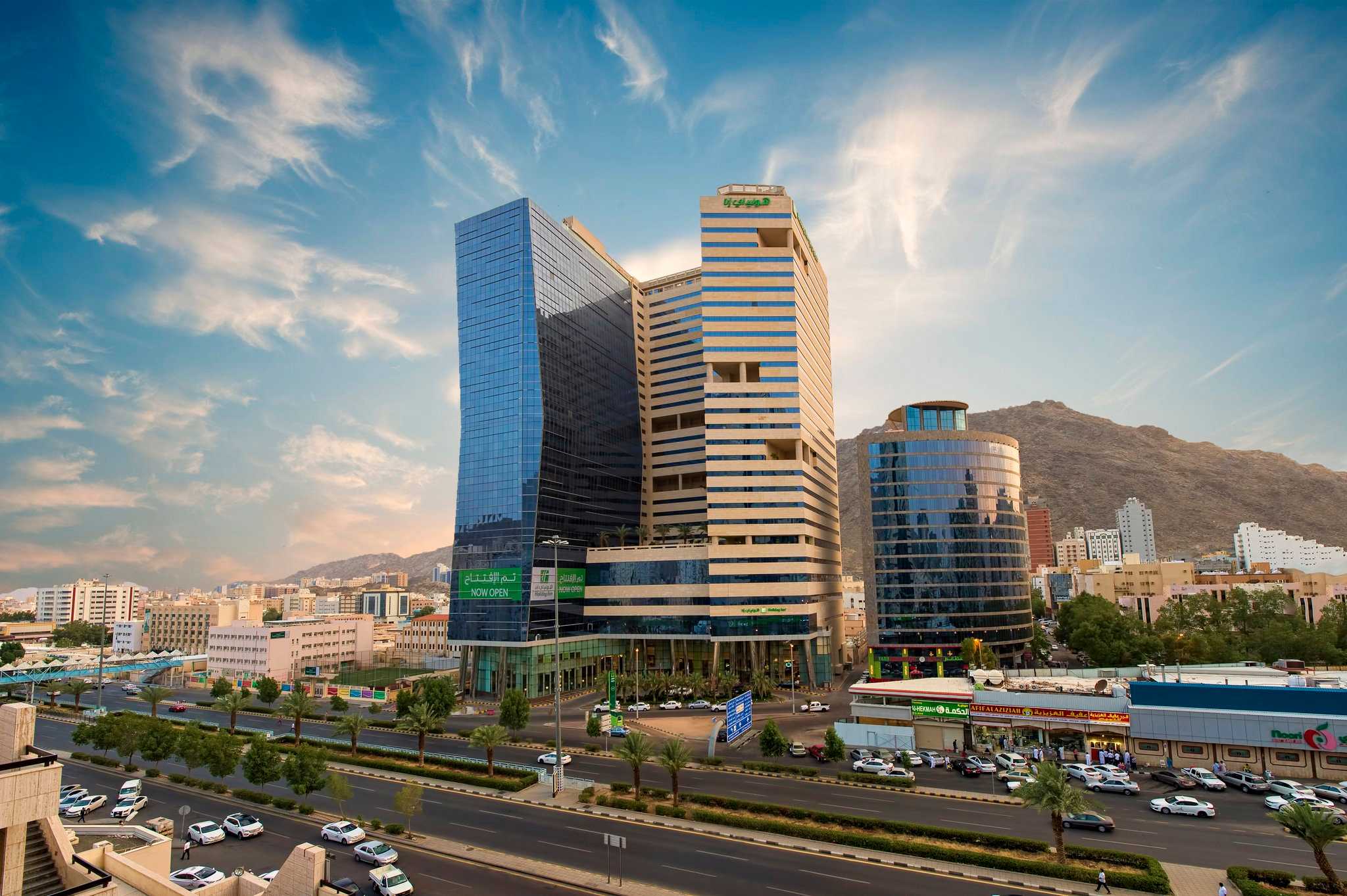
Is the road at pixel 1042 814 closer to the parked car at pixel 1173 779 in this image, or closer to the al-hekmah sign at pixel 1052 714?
the parked car at pixel 1173 779

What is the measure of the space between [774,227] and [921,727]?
85946mm

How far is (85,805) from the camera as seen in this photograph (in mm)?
53688

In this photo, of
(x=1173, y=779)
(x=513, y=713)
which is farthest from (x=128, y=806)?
(x=1173, y=779)

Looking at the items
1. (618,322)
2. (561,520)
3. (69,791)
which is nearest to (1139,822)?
(69,791)

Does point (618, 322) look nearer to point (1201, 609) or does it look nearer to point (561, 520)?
point (561, 520)

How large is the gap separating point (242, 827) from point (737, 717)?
39.9 meters

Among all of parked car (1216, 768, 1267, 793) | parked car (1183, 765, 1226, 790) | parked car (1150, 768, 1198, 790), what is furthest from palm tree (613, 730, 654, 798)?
parked car (1216, 768, 1267, 793)

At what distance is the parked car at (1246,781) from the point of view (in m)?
54.1

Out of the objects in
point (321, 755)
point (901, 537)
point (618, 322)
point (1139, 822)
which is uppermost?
point (618, 322)

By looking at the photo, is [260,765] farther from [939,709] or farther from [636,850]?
[939,709]

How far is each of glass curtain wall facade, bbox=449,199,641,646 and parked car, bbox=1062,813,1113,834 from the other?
254 feet

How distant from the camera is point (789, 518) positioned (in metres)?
114

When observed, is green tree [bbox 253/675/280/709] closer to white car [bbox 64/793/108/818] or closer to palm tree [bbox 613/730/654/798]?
white car [bbox 64/793/108/818]

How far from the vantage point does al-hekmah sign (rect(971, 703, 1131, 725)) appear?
6319cm
